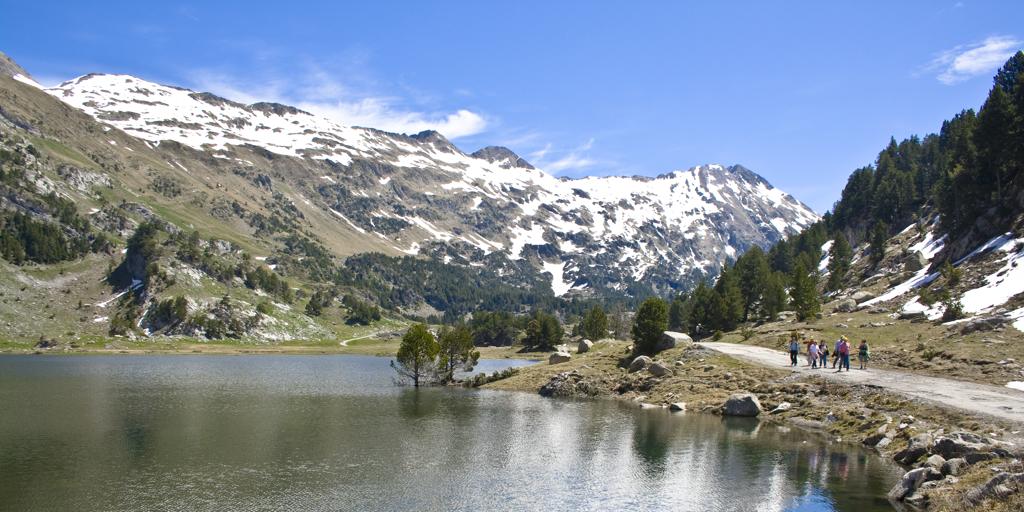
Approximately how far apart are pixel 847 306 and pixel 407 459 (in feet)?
279

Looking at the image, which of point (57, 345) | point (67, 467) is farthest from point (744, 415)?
point (57, 345)

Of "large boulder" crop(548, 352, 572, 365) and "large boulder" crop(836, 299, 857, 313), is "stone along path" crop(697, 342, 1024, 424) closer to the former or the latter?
"large boulder" crop(836, 299, 857, 313)

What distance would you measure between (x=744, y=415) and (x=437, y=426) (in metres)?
29.5

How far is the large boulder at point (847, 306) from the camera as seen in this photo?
10139 centimetres

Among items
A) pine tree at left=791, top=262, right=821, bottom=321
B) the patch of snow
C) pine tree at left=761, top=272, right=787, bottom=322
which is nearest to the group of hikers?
the patch of snow

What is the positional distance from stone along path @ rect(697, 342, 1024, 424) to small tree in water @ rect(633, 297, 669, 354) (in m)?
19.5

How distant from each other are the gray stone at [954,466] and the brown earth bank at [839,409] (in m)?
0.04

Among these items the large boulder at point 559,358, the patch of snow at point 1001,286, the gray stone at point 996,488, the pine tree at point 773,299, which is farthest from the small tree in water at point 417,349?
the gray stone at point 996,488

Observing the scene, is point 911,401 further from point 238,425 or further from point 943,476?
point 238,425

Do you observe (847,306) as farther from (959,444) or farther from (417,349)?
(959,444)

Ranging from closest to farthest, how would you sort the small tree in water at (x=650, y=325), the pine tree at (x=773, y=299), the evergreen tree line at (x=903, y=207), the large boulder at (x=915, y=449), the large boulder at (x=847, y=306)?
the large boulder at (x=915, y=449) < the small tree in water at (x=650, y=325) < the evergreen tree line at (x=903, y=207) < the large boulder at (x=847, y=306) < the pine tree at (x=773, y=299)

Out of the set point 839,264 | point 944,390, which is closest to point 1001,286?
point 944,390

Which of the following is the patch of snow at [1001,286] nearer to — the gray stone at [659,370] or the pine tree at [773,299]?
the gray stone at [659,370]

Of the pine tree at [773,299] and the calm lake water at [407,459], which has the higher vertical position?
the pine tree at [773,299]
